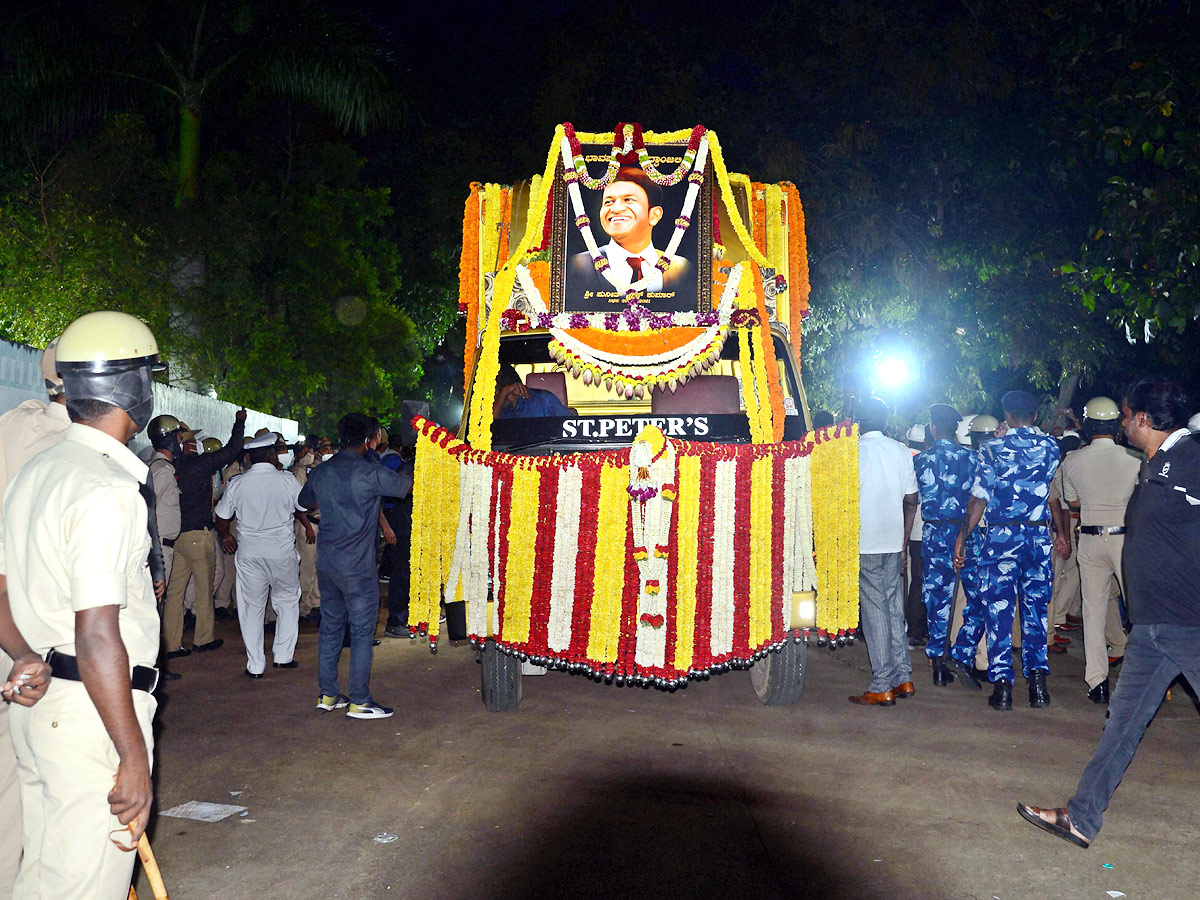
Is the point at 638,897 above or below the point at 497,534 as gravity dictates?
below

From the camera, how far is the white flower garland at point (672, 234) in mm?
7914

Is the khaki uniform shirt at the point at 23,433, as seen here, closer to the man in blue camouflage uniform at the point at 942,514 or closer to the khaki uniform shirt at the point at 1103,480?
the man in blue camouflage uniform at the point at 942,514

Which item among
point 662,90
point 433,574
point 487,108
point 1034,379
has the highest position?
point 487,108

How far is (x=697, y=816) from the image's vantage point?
4.95 meters

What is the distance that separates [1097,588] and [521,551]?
4.37 metres

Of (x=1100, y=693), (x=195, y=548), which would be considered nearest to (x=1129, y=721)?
(x=1100, y=693)

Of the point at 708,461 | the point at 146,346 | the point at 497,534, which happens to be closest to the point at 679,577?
the point at 708,461

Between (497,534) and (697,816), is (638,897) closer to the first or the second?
(697,816)

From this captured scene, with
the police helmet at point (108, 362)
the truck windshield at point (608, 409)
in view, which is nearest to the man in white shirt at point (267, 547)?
the truck windshield at point (608, 409)

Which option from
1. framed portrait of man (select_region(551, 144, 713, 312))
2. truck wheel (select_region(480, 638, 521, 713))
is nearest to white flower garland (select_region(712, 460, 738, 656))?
truck wheel (select_region(480, 638, 521, 713))

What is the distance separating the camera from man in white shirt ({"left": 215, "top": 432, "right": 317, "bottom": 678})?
847 cm

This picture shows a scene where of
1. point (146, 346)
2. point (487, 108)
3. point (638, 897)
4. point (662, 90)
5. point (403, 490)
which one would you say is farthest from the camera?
point (487, 108)

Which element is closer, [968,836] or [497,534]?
[968,836]

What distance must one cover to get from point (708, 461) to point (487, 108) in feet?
89.0
